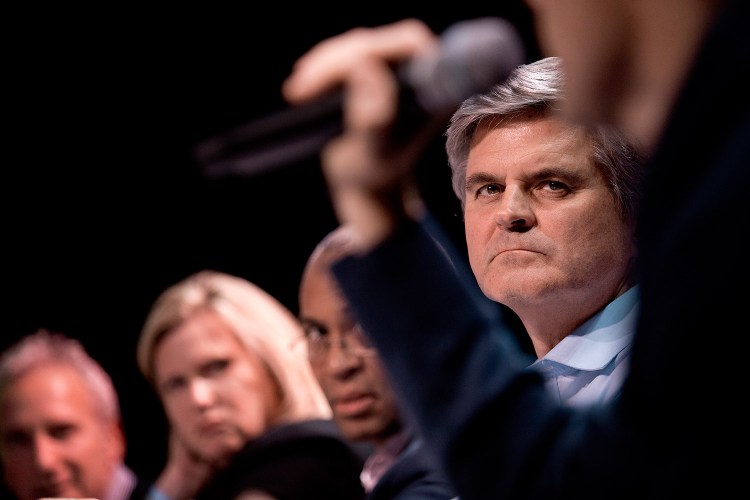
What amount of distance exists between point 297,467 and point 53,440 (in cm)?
152

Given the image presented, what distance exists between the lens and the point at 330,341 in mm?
2607

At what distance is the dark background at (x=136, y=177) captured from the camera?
3898mm

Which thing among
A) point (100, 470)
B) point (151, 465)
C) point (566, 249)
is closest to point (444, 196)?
point (566, 249)

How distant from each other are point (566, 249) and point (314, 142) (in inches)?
30.6

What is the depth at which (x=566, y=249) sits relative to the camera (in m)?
1.58

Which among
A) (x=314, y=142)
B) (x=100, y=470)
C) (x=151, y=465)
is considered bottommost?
(x=151, y=465)

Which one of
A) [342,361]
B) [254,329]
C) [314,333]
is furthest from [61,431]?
[342,361]

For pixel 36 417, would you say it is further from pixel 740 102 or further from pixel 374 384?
pixel 740 102

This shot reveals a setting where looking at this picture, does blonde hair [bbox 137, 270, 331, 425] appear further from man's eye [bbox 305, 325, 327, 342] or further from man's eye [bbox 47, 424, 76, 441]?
man's eye [bbox 47, 424, 76, 441]

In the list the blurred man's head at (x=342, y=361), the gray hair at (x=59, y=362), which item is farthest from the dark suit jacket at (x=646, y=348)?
the gray hair at (x=59, y=362)

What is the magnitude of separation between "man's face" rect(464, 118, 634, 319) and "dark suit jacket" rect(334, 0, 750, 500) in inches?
26.2

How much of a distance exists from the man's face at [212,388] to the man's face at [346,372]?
47 centimetres

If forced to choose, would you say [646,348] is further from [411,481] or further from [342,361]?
[342,361]

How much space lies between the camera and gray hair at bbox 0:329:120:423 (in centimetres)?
378
